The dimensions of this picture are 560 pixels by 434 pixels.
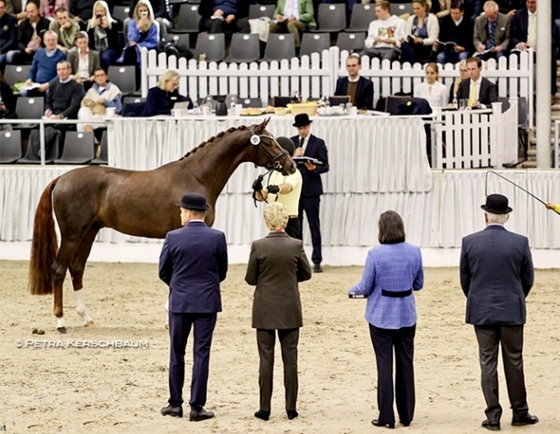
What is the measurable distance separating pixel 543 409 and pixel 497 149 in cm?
798

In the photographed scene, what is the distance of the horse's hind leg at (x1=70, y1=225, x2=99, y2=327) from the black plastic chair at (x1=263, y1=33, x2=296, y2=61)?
7.45 metres

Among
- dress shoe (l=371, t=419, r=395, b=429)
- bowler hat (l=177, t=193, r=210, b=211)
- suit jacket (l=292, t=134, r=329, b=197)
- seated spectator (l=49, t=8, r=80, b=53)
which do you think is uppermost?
seated spectator (l=49, t=8, r=80, b=53)

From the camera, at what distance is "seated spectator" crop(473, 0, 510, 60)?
19.5 meters

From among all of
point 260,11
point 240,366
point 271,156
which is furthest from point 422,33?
point 240,366

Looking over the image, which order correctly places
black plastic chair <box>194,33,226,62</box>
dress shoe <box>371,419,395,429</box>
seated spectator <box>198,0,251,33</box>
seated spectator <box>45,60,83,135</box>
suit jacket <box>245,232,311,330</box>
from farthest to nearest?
1. seated spectator <box>198,0,251,33</box>
2. black plastic chair <box>194,33,226,62</box>
3. seated spectator <box>45,60,83,135</box>
4. suit jacket <box>245,232,311,330</box>
5. dress shoe <box>371,419,395,429</box>

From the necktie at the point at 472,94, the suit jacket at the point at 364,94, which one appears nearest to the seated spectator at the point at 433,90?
the necktie at the point at 472,94

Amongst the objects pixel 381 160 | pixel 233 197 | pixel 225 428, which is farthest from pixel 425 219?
pixel 225 428

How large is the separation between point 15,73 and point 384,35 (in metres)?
5.76

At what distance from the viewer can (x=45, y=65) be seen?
20172 millimetres

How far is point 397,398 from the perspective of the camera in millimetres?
9492

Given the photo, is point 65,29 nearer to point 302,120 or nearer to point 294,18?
point 294,18

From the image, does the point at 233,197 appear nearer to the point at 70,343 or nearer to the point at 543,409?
the point at 70,343

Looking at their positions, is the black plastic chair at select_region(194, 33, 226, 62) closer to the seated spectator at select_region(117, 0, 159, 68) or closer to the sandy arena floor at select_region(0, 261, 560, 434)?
the seated spectator at select_region(117, 0, 159, 68)

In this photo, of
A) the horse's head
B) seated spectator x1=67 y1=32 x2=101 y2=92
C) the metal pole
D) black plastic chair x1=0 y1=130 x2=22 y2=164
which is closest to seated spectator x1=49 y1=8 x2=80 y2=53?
seated spectator x1=67 y1=32 x2=101 y2=92
